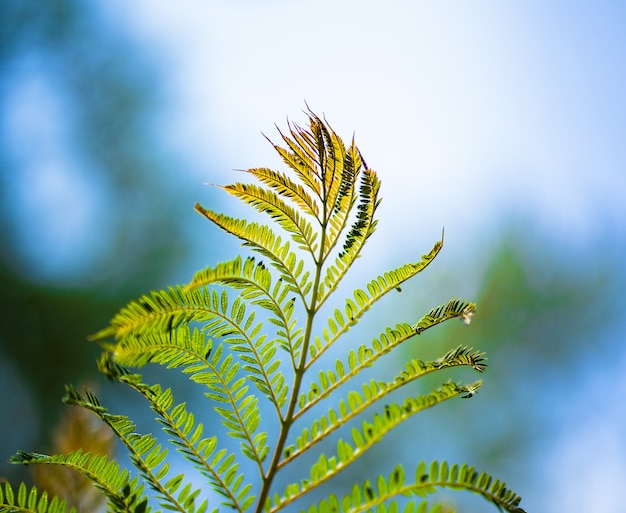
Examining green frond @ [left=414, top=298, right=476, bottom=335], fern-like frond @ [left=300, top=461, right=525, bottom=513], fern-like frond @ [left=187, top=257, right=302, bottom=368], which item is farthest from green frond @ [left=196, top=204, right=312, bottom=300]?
fern-like frond @ [left=300, top=461, right=525, bottom=513]

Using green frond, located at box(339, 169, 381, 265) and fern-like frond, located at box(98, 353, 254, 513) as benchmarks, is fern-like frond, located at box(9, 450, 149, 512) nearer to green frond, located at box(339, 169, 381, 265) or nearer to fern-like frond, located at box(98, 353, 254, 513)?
fern-like frond, located at box(98, 353, 254, 513)

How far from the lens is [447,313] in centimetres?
60

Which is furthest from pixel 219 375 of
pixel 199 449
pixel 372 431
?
pixel 372 431

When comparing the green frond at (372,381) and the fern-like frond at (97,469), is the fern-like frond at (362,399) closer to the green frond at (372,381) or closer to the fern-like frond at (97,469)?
the green frond at (372,381)

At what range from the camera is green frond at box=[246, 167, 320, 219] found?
2.18 ft

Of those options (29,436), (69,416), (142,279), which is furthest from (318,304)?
(142,279)

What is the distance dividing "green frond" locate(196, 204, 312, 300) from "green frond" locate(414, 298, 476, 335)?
137 millimetres

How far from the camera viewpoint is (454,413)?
19.8 ft

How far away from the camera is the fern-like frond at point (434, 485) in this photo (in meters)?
0.46

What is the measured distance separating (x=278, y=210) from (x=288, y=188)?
40mm

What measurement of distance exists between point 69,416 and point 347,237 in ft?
2.99

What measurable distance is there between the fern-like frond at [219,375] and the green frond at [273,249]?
4.3 inches

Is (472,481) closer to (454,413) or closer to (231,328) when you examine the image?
(231,328)

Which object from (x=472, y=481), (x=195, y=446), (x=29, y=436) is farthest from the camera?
(x=29, y=436)
